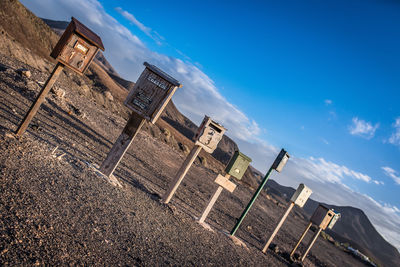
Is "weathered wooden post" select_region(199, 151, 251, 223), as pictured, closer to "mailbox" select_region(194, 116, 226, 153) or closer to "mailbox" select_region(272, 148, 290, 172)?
"mailbox" select_region(194, 116, 226, 153)

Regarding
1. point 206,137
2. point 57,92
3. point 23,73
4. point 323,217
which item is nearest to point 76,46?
point 206,137

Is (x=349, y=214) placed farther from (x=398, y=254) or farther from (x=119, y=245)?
(x=119, y=245)

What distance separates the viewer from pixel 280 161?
1023 centimetres

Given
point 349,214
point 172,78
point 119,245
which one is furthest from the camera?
point 349,214

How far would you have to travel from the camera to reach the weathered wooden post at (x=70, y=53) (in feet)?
22.6

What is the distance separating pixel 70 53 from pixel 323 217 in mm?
13229

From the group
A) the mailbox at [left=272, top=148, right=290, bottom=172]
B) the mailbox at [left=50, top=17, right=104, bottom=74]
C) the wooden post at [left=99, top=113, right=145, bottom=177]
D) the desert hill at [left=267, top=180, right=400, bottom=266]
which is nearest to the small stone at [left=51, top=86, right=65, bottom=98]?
the mailbox at [left=50, top=17, right=104, bottom=74]

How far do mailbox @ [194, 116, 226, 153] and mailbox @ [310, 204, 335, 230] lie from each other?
822 centimetres

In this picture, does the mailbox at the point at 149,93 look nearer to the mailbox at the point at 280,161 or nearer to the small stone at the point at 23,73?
the mailbox at the point at 280,161

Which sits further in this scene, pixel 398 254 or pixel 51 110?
pixel 398 254

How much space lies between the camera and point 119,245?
5.00 m

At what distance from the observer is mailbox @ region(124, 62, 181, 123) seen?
7617 mm

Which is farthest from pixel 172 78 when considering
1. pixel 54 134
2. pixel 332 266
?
pixel 332 266

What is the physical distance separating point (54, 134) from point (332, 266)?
65.3 feet
